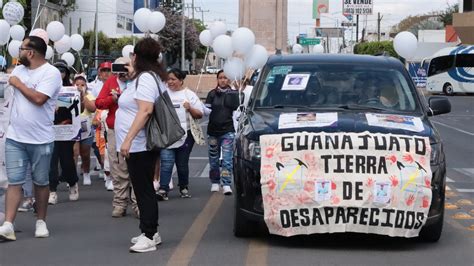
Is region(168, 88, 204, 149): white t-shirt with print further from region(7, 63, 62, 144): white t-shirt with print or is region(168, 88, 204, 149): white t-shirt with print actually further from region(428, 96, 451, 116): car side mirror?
region(428, 96, 451, 116): car side mirror

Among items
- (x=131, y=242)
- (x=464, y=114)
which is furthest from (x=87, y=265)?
(x=464, y=114)

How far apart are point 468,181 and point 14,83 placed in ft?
26.6

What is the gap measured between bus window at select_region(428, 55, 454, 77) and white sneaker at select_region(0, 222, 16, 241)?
5083cm

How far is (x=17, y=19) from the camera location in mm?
15492

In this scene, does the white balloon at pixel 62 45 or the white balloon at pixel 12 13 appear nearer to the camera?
the white balloon at pixel 12 13

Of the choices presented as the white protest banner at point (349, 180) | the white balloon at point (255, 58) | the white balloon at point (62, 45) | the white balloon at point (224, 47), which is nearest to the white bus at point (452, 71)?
the white balloon at point (62, 45)

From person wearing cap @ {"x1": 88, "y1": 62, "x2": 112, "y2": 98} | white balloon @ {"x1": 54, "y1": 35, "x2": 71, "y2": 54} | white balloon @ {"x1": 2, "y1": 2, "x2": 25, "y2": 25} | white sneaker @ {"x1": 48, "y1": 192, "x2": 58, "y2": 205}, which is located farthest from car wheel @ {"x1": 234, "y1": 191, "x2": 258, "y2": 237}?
white balloon @ {"x1": 54, "y1": 35, "x2": 71, "y2": 54}

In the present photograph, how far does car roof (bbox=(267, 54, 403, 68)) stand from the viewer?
29.1 feet

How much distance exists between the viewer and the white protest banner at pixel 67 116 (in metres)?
10.6

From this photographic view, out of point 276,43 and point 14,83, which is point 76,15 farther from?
point 14,83

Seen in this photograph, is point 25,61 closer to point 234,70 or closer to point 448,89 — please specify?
point 234,70

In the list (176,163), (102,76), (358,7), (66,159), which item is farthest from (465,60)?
(66,159)

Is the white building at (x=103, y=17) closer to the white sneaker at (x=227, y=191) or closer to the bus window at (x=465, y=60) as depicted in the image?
the bus window at (x=465, y=60)

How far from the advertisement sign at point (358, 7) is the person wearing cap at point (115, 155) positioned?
90.2 metres
